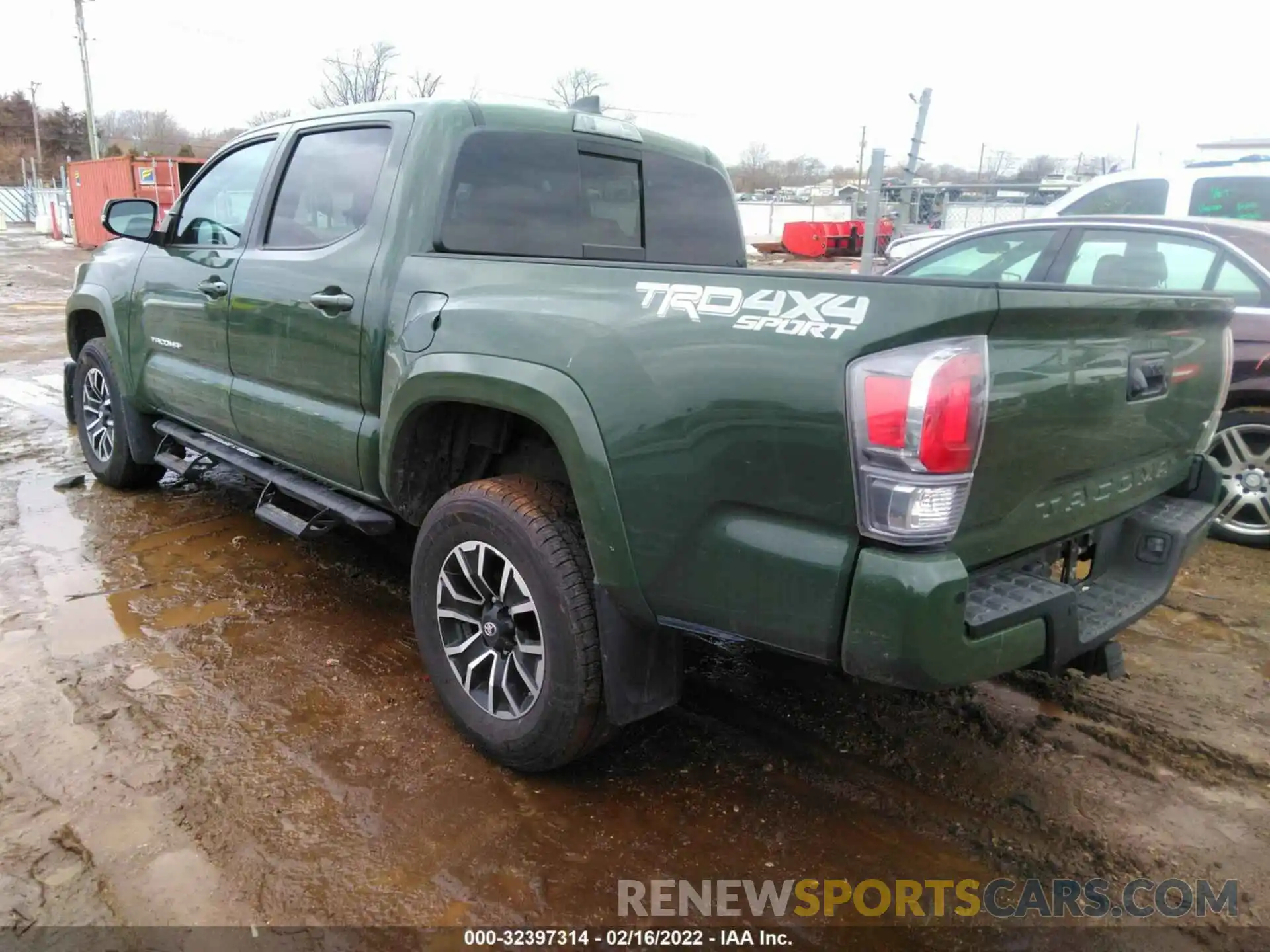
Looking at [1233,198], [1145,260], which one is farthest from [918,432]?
[1233,198]

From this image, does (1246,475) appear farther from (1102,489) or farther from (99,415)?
(99,415)

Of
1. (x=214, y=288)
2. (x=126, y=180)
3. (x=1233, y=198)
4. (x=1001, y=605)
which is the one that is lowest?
(x=1001, y=605)

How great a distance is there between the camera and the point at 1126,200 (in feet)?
22.0

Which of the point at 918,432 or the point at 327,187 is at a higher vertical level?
the point at 327,187

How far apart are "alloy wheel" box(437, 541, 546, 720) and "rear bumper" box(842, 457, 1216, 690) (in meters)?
1.03

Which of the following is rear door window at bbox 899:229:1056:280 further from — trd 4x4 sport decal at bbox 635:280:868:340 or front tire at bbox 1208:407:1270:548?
trd 4x4 sport decal at bbox 635:280:868:340

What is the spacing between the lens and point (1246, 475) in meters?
4.89

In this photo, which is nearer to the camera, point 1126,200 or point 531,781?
point 531,781

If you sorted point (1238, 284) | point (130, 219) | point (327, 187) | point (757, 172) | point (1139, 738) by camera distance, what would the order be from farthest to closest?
1. point (757, 172)
2. point (1238, 284)
3. point (130, 219)
4. point (327, 187)
5. point (1139, 738)

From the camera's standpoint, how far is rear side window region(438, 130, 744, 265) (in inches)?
123

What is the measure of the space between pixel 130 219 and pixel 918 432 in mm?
4275

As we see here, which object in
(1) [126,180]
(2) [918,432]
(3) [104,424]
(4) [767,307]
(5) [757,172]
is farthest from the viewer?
(5) [757,172]

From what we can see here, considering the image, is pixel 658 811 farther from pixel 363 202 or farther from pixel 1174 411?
pixel 363 202

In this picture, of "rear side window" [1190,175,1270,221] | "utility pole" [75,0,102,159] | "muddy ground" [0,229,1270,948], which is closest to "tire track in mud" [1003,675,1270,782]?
"muddy ground" [0,229,1270,948]
